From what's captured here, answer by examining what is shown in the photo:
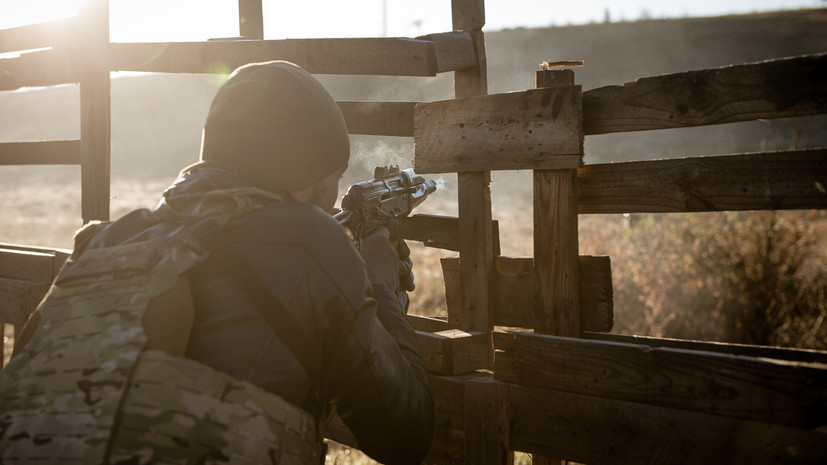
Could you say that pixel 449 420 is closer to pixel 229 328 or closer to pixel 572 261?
pixel 572 261

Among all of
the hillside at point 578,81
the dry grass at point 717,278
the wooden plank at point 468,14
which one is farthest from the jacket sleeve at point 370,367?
the hillside at point 578,81

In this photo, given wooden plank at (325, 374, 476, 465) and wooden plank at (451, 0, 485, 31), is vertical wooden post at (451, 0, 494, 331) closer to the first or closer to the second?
wooden plank at (451, 0, 485, 31)

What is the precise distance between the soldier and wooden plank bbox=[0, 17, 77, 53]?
247 centimetres

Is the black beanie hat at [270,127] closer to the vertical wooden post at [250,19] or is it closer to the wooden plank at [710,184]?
the wooden plank at [710,184]

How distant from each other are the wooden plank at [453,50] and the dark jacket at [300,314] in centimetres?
130

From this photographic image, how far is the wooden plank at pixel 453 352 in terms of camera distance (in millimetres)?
2834

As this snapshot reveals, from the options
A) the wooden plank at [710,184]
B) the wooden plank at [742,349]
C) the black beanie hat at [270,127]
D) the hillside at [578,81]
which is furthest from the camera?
the hillside at [578,81]

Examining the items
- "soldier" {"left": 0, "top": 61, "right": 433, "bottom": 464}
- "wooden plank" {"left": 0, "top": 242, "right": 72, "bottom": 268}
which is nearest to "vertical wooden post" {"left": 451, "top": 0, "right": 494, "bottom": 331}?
"soldier" {"left": 0, "top": 61, "right": 433, "bottom": 464}

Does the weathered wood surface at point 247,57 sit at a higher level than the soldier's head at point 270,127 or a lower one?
higher

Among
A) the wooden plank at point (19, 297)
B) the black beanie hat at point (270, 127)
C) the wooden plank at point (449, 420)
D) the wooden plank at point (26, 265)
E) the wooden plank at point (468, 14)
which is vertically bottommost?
the wooden plank at point (449, 420)

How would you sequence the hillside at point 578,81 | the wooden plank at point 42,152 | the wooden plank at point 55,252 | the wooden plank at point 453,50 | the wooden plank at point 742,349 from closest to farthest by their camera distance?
the wooden plank at point 742,349, the wooden plank at point 453,50, the wooden plank at point 55,252, the wooden plank at point 42,152, the hillside at point 578,81

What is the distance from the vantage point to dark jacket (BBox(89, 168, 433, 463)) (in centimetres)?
179

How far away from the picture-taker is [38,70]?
4258 millimetres

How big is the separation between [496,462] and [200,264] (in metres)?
1.46
